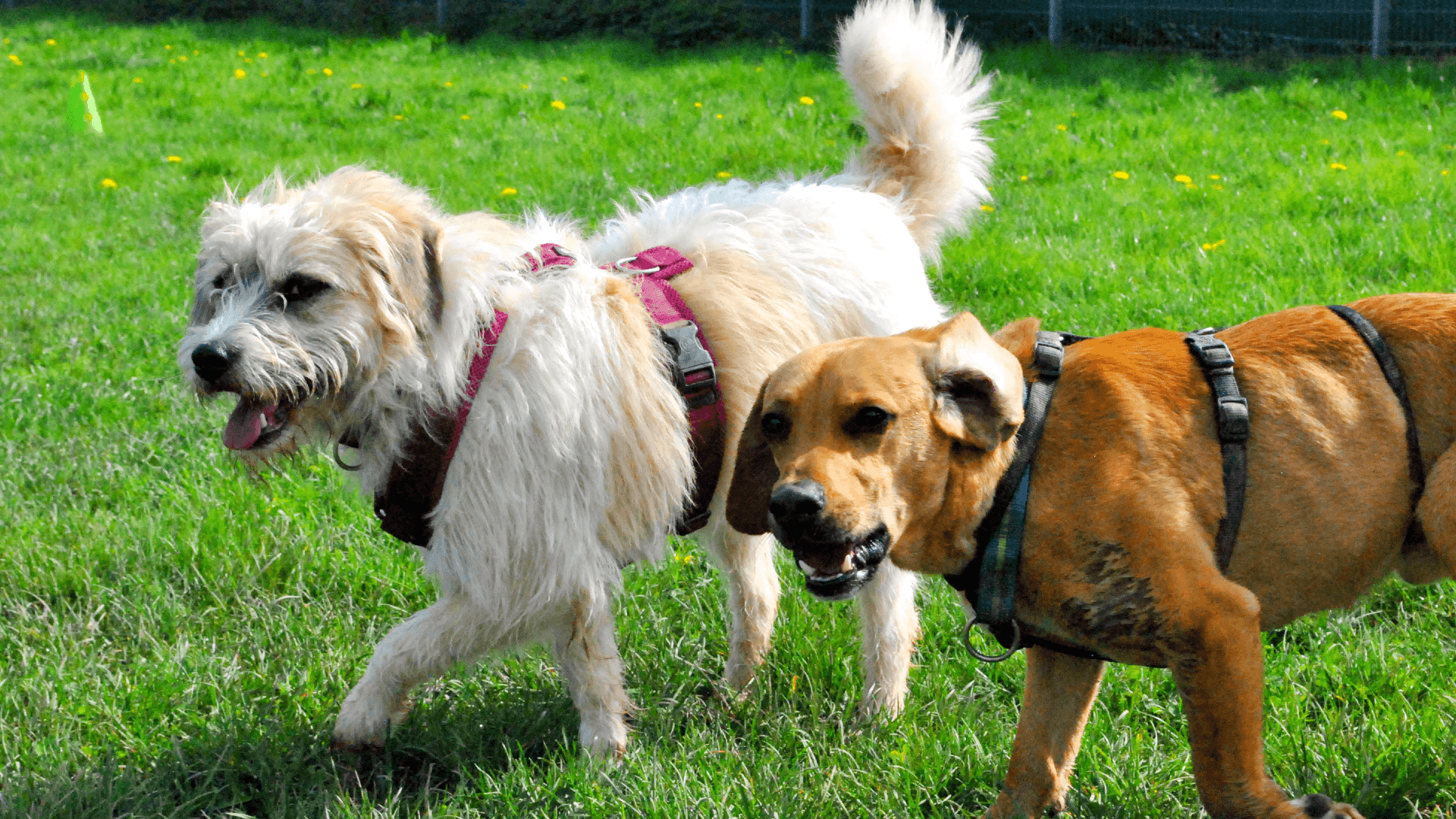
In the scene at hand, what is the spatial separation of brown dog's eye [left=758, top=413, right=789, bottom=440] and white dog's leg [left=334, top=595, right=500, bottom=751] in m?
1.08

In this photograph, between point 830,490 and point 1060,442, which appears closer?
point 830,490

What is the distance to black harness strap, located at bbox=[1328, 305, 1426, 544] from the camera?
2.47 meters

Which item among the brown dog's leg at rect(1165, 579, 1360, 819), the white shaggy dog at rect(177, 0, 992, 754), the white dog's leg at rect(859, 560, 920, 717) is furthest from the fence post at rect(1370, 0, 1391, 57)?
the brown dog's leg at rect(1165, 579, 1360, 819)

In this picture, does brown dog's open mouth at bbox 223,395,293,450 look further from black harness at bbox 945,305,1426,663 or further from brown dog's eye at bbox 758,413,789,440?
black harness at bbox 945,305,1426,663

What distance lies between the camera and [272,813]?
119 inches

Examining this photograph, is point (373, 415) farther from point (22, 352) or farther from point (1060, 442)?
point (22, 352)

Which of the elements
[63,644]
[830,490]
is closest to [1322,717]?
[830,490]

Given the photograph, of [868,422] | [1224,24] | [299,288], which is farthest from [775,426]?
[1224,24]

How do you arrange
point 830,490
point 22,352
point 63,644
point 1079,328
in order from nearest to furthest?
point 830,490, point 63,644, point 1079,328, point 22,352

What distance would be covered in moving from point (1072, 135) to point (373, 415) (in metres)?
6.58

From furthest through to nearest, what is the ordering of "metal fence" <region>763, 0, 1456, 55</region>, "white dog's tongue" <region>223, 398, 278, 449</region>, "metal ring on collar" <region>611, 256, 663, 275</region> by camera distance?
1. "metal fence" <region>763, 0, 1456, 55</region>
2. "metal ring on collar" <region>611, 256, 663, 275</region>
3. "white dog's tongue" <region>223, 398, 278, 449</region>

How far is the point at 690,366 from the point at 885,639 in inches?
37.5

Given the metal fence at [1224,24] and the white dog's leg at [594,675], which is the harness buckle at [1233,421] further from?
the metal fence at [1224,24]

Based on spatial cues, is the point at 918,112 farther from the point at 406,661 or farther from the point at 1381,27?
the point at 1381,27
